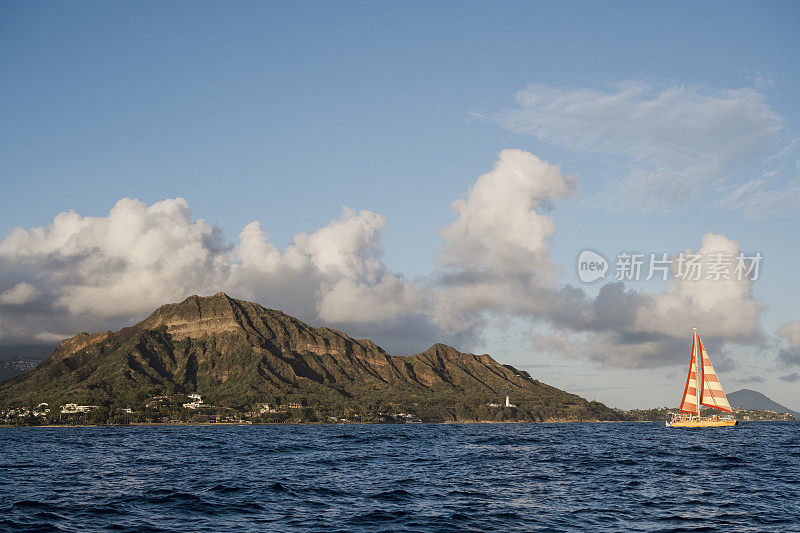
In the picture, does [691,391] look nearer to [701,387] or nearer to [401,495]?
[701,387]

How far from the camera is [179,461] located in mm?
83938

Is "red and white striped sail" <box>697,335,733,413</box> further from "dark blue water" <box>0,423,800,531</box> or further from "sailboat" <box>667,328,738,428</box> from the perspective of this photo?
"dark blue water" <box>0,423,800,531</box>

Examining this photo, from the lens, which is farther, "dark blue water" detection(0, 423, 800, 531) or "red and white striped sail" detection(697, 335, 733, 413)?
"red and white striped sail" detection(697, 335, 733, 413)

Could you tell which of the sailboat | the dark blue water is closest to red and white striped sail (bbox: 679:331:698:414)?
the sailboat

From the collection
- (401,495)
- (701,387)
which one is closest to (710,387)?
(701,387)

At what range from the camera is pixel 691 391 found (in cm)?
19425

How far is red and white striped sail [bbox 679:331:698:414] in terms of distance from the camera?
190125 millimetres

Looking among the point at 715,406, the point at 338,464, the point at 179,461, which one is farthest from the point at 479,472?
the point at 715,406

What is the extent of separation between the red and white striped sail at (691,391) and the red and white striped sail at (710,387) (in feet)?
7.56

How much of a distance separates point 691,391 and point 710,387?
5.54 metres

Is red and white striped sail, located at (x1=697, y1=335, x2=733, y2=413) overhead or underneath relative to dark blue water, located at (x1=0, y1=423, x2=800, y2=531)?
overhead

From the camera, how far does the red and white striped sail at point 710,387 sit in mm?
189750

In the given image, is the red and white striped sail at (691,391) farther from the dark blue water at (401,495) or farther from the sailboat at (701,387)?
the dark blue water at (401,495)

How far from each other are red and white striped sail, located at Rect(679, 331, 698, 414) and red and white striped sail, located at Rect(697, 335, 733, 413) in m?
2.31
